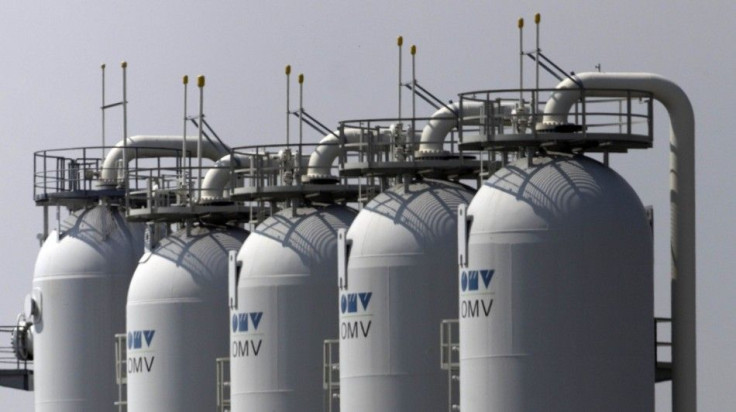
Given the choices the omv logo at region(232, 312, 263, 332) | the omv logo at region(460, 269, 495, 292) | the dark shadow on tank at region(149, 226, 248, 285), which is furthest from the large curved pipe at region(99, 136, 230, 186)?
the omv logo at region(460, 269, 495, 292)

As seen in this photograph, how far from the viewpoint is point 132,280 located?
170 feet

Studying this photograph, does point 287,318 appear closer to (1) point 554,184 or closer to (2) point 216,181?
(2) point 216,181

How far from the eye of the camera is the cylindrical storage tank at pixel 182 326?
5028 cm

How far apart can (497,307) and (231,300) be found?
977cm

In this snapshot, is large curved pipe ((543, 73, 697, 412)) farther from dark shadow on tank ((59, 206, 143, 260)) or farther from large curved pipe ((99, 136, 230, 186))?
dark shadow on tank ((59, 206, 143, 260))

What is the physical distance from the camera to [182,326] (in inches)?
1978

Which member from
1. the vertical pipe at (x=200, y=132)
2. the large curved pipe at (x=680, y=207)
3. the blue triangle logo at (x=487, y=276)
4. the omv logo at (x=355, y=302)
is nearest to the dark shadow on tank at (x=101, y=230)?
the vertical pipe at (x=200, y=132)

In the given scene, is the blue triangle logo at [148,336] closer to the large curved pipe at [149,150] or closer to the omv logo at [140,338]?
the omv logo at [140,338]

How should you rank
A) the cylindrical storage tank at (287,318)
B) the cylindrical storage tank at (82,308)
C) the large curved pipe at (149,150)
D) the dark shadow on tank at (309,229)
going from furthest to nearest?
1. the large curved pipe at (149,150)
2. the cylindrical storage tank at (82,308)
3. the dark shadow on tank at (309,229)
4. the cylindrical storage tank at (287,318)

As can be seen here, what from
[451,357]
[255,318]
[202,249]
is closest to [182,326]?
[202,249]

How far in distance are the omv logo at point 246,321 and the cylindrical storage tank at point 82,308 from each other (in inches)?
386

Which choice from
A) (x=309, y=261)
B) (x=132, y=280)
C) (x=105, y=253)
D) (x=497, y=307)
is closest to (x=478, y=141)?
(x=497, y=307)

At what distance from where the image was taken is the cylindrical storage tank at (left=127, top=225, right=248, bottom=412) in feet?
165

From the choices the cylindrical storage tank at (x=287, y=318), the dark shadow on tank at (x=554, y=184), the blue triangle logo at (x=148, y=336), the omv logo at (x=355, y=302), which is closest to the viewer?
the dark shadow on tank at (x=554, y=184)
